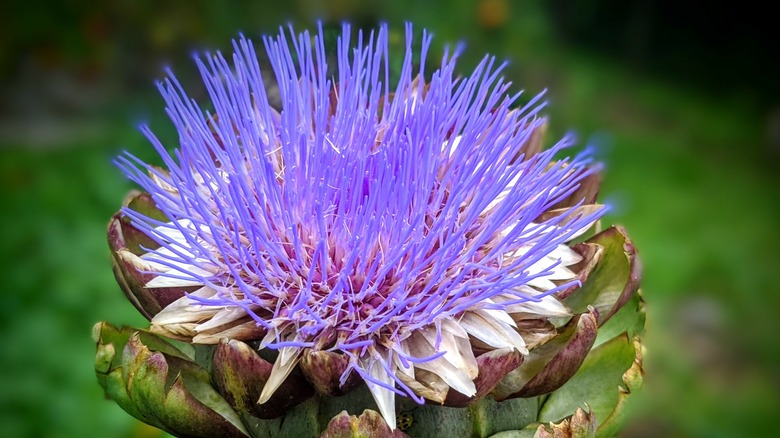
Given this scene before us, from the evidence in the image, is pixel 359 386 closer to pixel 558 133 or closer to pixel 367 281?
pixel 367 281

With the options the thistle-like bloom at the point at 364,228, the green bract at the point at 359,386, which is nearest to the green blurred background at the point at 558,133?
the thistle-like bloom at the point at 364,228

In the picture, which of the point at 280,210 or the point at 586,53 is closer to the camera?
the point at 280,210

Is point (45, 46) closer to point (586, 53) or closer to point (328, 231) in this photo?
point (586, 53)

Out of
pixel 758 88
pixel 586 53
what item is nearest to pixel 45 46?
pixel 586 53

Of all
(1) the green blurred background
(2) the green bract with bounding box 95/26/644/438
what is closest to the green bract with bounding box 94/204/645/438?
(2) the green bract with bounding box 95/26/644/438

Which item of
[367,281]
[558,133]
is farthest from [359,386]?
[558,133]

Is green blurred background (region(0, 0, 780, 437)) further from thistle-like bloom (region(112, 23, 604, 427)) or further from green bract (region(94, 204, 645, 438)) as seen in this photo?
green bract (region(94, 204, 645, 438))
